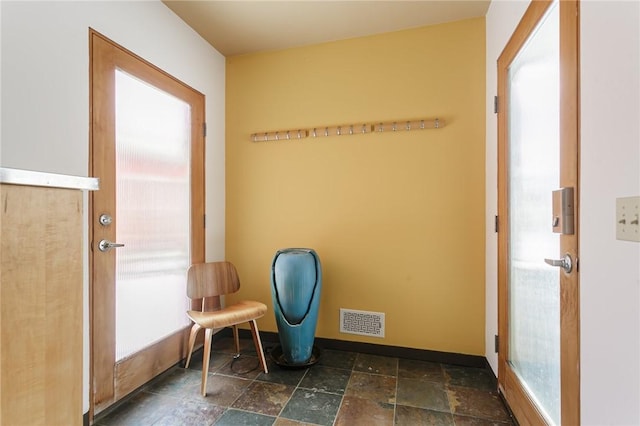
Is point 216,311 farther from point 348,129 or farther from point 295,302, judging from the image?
point 348,129

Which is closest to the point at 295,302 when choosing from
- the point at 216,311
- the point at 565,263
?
the point at 216,311

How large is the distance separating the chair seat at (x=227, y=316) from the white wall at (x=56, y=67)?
1.84 ft

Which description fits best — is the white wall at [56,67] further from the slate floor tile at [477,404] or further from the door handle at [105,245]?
the slate floor tile at [477,404]

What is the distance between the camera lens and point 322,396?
1720 mm

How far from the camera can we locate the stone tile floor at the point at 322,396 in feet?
5.03

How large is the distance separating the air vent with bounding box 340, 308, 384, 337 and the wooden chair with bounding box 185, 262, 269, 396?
0.67m

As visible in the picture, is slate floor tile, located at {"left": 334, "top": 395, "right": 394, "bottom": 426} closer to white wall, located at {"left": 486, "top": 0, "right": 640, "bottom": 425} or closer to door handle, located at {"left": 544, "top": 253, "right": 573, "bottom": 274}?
white wall, located at {"left": 486, "top": 0, "right": 640, "bottom": 425}

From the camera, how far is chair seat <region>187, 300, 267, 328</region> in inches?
70.1
